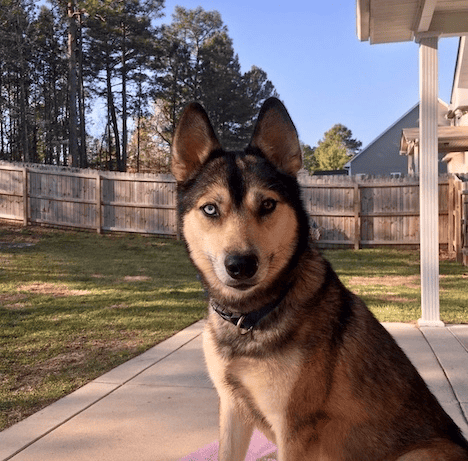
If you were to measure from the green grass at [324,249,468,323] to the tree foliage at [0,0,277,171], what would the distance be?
62.6 ft

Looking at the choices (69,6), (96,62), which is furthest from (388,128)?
(69,6)

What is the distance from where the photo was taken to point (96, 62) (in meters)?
33.5

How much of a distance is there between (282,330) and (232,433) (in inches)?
24.9

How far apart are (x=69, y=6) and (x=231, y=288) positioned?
22.5 meters

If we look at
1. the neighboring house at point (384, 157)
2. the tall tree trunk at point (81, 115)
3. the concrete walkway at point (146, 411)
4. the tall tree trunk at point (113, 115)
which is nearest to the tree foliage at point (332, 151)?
the neighboring house at point (384, 157)

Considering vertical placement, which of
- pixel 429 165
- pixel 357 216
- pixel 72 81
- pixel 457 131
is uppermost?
pixel 72 81

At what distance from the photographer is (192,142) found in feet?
9.00

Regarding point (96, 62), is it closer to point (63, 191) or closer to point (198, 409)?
point (63, 191)

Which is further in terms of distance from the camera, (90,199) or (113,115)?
(113,115)

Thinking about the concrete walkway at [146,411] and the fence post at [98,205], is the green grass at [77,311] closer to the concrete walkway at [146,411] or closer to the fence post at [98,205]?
the concrete walkway at [146,411]

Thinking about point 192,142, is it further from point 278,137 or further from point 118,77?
point 118,77

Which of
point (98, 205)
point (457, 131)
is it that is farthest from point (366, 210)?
point (98, 205)

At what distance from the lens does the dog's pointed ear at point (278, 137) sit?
8.48 ft

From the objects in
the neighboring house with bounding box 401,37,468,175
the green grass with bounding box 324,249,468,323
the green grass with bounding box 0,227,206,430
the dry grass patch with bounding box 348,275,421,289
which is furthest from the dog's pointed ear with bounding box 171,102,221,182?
the neighboring house with bounding box 401,37,468,175
